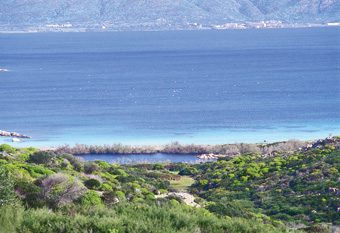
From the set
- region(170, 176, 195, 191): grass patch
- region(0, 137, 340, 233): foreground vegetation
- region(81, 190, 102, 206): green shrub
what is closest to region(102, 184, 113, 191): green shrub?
region(0, 137, 340, 233): foreground vegetation

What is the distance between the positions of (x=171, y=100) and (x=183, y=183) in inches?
1905

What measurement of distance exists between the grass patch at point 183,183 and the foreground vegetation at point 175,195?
0.06 meters

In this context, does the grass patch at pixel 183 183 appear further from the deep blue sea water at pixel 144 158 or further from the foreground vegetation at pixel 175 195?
the deep blue sea water at pixel 144 158

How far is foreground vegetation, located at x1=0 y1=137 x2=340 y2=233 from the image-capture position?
13953mm

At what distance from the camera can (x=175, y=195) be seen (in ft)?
79.7

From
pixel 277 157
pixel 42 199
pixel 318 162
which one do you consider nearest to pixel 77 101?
pixel 277 157

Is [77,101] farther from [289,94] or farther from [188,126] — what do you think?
[289,94]

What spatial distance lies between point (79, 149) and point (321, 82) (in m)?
61.8

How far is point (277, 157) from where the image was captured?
3538cm

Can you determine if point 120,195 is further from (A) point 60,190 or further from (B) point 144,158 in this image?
(B) point 144,158

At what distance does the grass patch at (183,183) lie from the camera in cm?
3241

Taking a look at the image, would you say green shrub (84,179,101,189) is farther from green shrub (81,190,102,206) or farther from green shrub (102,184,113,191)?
green shrub (81,190,102,206)

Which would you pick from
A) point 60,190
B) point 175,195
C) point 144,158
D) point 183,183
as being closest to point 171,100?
point 144,158

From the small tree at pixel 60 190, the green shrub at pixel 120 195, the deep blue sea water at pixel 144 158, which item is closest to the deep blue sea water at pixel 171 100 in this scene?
the deep blue sea water at pixel 144 158
